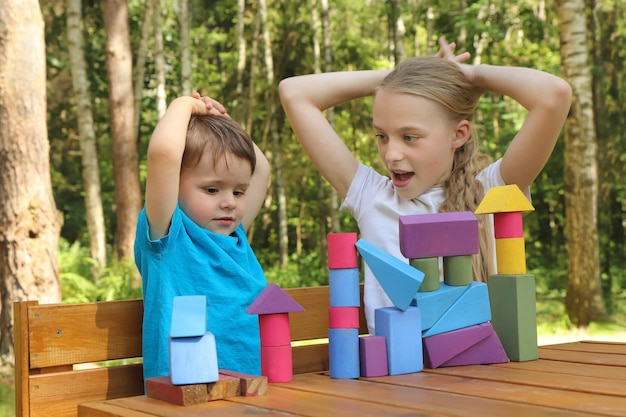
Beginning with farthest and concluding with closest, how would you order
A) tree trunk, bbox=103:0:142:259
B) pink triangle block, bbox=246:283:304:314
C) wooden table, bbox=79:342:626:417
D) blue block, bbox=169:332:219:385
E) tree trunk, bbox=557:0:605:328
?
tree trunk, bbox=103:0:142:259
tree trunk, bbox=557:0:605:328
pink triangle block, bbox=246:283:304:314
blue block, bbox=169:332:219:385
wooden table, bbox=79:342:626:417

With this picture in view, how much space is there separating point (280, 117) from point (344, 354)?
59.1ft

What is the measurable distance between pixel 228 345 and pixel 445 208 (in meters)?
0.81

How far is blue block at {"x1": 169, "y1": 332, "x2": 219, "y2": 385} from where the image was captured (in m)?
1.79

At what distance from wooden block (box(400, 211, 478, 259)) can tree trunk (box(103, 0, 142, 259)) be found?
9576 mm

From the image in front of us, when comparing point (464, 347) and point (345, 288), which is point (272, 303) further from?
point (464, 347)

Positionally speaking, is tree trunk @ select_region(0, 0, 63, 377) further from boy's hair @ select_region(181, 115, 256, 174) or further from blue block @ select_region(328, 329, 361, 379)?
blue block @ select_region(328, 329, 361, 379)

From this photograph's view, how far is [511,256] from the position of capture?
2365 millimetres

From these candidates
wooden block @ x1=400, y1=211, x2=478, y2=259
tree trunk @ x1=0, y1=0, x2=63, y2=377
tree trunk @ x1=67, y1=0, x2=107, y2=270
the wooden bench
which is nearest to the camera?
wooden block @ x1=400, y1=211, x2=478, y2=259

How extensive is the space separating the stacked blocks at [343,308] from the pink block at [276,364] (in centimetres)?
11

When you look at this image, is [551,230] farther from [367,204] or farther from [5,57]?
[367,204]

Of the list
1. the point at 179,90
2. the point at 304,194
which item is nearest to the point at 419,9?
the point at 179,90

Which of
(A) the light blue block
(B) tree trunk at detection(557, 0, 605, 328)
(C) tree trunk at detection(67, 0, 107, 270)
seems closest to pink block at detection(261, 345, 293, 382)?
(A) the light blue block

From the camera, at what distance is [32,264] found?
6.62 m

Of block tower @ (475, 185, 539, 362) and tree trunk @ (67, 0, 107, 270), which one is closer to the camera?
block tower @ (475, 185, 539, 362)
